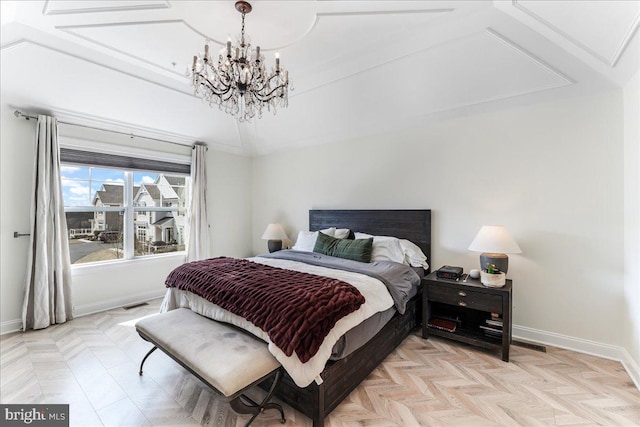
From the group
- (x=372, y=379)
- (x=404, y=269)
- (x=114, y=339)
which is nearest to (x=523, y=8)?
(x=404, y=269)

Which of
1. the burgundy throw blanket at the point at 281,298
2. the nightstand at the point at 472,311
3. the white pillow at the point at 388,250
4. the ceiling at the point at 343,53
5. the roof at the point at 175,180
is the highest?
the ceiling at the point at 343,53

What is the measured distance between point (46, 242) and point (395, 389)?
12.7 feet

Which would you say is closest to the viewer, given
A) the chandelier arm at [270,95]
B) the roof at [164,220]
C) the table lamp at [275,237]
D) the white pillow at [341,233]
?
the chandelier arm at [270,95]

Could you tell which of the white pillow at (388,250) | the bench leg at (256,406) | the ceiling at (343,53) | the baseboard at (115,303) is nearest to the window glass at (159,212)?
the baseboard at (115,303)

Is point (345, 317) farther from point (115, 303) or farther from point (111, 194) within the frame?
point (111, 194)

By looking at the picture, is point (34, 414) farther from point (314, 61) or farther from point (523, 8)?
point (523, 8)

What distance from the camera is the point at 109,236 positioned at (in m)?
3.74

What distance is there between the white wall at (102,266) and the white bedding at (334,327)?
1591 mm

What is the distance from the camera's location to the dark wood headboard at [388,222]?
3.24 metres

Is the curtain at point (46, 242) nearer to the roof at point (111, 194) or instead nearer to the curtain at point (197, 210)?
the roof at point (111, 194)

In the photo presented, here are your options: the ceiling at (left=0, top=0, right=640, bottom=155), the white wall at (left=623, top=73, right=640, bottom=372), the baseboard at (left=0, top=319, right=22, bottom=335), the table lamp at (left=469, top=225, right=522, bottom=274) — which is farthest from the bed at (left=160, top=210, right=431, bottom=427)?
the baseboard at (left=0, top=319, right=22, bottom=335)

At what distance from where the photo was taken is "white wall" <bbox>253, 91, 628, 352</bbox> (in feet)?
7.66

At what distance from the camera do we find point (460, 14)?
210cm

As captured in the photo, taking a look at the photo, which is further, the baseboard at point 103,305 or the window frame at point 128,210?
the window frame at point 128,210
